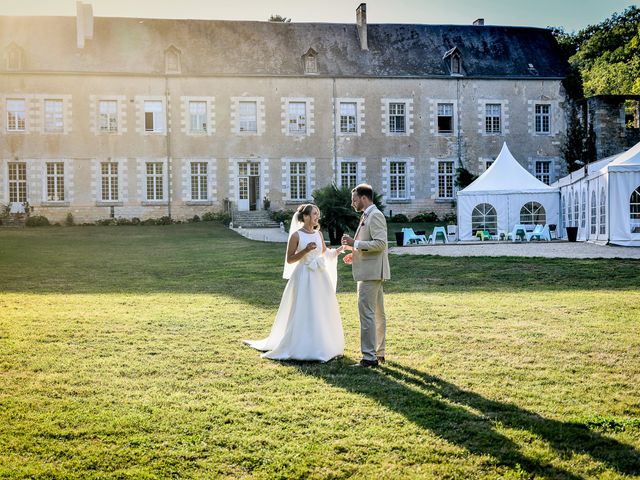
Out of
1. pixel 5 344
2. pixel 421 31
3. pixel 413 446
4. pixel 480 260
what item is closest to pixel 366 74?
pixel 421 31

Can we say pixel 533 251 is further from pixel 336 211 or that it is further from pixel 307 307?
pixel 307 307

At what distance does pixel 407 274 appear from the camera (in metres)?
13.5

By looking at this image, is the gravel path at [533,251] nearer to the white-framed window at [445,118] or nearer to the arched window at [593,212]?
the arched window at [593,212]

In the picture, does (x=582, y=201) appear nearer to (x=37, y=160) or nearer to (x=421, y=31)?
(x=421, y=31)

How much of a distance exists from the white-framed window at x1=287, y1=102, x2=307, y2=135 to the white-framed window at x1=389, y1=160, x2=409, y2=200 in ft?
13.8

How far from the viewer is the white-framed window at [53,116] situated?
1192 inches

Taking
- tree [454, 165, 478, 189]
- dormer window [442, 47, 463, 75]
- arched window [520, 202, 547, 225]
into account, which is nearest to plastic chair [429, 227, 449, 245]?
arched window [520, 202, 547, 225]

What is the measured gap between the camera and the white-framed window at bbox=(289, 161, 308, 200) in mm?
31719

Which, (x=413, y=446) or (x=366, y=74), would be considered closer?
(x=413, y=446)

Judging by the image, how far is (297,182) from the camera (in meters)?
31.8

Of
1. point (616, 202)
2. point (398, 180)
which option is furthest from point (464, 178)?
point (616, 202)

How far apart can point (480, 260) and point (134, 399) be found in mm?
11044

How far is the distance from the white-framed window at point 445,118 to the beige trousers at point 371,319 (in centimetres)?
2705

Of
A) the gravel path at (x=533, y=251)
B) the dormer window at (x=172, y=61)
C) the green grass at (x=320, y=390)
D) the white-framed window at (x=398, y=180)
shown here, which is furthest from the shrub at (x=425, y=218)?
the green grass at (x=320, y=390)
